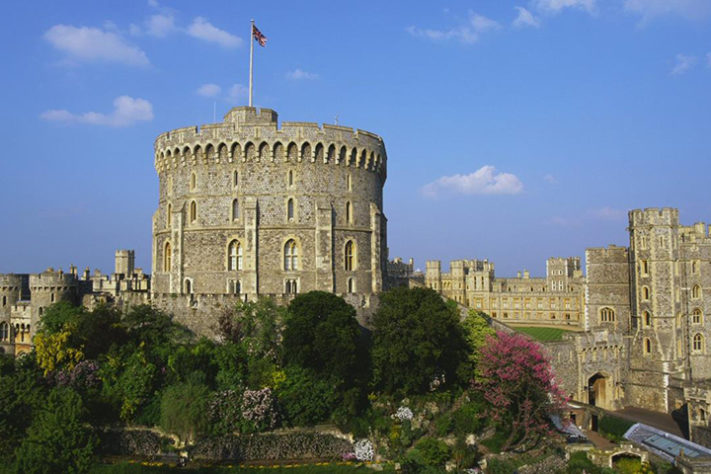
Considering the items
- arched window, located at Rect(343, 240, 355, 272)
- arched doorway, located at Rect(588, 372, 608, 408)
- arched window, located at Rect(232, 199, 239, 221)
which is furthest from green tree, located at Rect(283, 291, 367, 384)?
arched doorway, located at Rect(588, 372, 608, 408)

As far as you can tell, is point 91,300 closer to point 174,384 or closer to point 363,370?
Answer: point 174,384

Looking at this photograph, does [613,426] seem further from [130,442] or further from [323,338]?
[130,442]

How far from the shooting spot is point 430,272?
322ft

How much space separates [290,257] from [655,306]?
93.2 ft

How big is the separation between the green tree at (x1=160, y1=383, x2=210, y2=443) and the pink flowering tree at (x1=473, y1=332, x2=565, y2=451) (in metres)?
14.6

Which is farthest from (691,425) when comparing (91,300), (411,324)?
(91,300)

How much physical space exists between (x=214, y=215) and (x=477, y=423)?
21.1 m

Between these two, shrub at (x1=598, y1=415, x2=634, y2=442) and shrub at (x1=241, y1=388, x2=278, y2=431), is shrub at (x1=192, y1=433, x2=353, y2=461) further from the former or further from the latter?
shrub at (x1=598, y1=415, x2=634, y2=442)

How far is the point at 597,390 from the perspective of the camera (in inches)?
1790

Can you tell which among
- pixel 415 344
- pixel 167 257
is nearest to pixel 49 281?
pixel 167 257

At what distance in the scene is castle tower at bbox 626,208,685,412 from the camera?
45312 millimetres

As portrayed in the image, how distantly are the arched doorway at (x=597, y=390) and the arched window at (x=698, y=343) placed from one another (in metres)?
8.98

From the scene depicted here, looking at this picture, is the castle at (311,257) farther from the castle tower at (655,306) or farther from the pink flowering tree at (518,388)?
the pink flowering tree at (518,388)

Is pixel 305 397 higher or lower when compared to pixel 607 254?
lower
